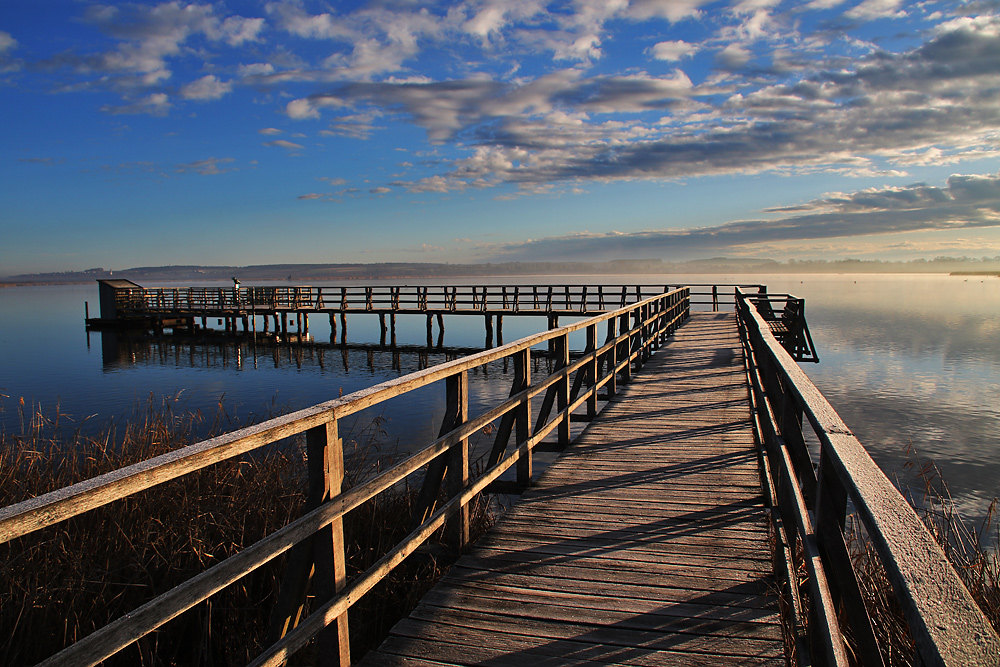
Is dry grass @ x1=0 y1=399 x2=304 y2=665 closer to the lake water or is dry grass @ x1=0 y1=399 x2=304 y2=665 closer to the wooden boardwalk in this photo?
the wooden boardwalk

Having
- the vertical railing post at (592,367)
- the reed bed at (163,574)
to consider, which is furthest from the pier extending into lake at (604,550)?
the vertical railing post at (592,367)

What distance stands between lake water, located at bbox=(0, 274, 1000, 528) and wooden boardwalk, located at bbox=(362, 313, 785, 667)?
4.87m

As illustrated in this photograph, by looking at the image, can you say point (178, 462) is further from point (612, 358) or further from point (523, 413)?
point (612, 358)

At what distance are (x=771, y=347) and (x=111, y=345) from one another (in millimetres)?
35584

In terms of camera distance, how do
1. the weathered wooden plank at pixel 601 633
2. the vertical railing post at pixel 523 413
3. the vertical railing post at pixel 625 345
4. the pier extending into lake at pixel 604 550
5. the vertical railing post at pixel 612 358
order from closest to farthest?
the pier extending into lake at pixel 604 550
the weathered wooden plank at pixel 601 633
the vertical railing post at pixel 523 413
the vertical railing post at pixel 612 358
the vertical railing post at pixel 625 345

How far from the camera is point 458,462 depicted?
141 inches

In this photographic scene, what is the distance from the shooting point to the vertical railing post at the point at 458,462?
11.3ft

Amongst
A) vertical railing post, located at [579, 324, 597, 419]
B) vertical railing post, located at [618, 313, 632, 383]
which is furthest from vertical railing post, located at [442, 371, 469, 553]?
vertical railing post, located at [618, 313, 632, 383]

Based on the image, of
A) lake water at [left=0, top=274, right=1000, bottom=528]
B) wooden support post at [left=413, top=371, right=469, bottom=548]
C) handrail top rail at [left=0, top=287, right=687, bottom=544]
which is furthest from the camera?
lake water at [left=0, top=274, right=1000, bottom=528]

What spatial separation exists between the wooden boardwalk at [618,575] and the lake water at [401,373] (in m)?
4.87

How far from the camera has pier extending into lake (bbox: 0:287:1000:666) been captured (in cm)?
148

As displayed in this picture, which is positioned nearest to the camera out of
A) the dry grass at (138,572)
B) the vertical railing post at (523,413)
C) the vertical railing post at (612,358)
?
the dry grass at (138,572)

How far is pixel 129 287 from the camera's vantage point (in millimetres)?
39188

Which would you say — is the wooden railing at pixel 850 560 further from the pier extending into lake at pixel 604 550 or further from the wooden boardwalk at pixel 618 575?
the wooden boardwalk at pixel 618 575
